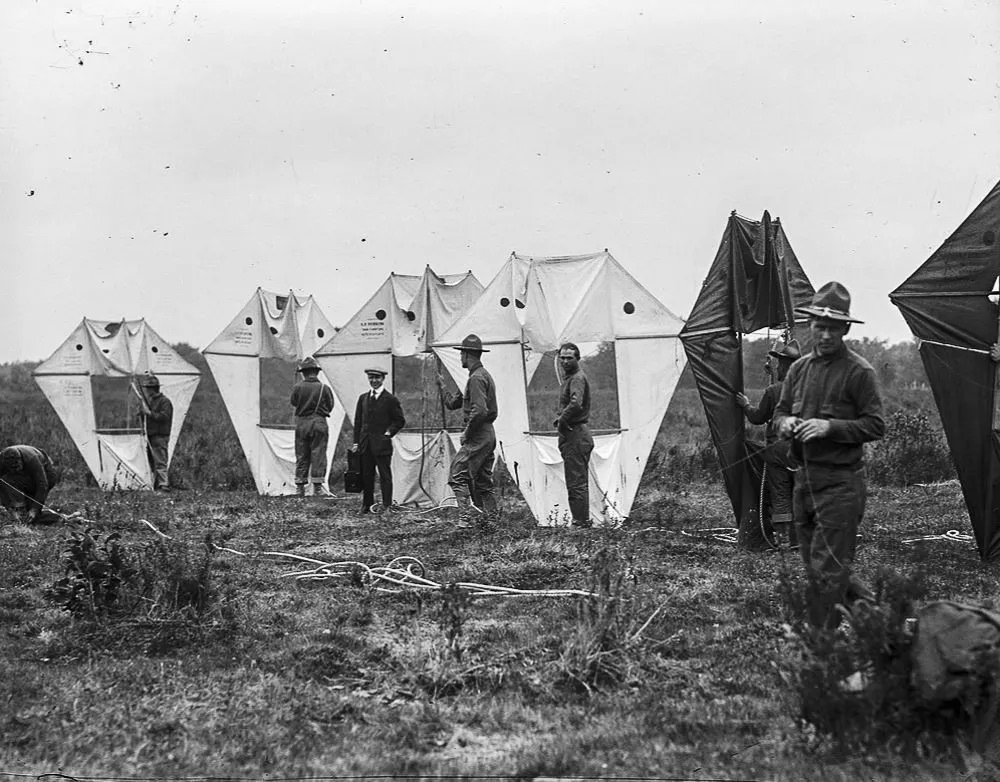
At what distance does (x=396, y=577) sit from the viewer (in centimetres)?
786

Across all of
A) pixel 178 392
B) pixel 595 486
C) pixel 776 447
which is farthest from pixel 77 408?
pixel 776 447

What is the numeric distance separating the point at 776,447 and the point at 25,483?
7903mm

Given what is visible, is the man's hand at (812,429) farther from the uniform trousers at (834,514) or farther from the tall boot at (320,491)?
the tall boot at (320,491)

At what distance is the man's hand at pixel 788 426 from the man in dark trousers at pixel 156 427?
12.3m

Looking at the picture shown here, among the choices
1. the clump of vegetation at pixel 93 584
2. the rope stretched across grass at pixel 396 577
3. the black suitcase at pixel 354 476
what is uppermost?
the black suitcase at pixel 354 476

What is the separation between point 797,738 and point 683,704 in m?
0.71

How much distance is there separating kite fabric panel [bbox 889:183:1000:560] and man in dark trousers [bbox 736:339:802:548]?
1.12 meters

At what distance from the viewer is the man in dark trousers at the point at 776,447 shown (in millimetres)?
8883

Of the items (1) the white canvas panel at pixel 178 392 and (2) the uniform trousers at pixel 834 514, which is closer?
(2) the uniform trousers at pixel 834 514

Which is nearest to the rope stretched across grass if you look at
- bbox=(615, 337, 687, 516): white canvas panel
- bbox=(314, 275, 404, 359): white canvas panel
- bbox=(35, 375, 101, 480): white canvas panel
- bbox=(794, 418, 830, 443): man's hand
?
bbox=(794, 418, 830, 443): man's hand

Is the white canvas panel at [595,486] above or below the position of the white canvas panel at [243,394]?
below

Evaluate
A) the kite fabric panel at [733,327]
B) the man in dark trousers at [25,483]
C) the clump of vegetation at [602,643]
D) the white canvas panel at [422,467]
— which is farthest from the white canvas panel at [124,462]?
the clump of vegetation at [602,643]

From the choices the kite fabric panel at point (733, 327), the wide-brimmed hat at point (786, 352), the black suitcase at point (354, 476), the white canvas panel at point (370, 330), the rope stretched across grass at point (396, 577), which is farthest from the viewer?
the white canvas panel at point (370, 330)

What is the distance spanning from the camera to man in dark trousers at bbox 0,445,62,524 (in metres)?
11.0
